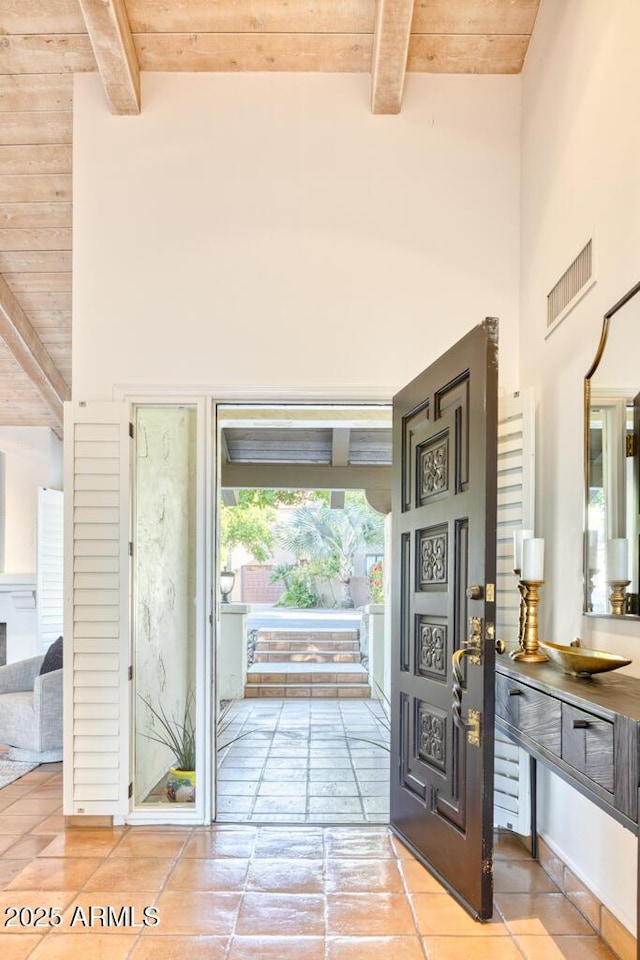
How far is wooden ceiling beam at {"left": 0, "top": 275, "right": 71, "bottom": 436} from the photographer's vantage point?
16.9ft

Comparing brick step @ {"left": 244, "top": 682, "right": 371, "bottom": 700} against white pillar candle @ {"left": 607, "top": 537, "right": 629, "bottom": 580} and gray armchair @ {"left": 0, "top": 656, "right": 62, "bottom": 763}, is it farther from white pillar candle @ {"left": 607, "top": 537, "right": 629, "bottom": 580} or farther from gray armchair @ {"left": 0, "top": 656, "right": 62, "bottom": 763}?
white pillar candle @ {"left": 607, "top": 537, "right": 629, "bottom": 580}

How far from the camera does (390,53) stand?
11.0 feet

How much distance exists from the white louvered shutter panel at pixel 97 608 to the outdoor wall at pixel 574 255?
6.39ft

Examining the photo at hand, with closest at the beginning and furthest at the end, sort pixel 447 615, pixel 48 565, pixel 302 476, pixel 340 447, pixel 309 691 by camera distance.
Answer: pixel 447 615 → pixel 48 565 → pixel 340 447 → pixel 309 691 → pixel 302 476

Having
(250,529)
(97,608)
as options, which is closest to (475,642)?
(97,608)

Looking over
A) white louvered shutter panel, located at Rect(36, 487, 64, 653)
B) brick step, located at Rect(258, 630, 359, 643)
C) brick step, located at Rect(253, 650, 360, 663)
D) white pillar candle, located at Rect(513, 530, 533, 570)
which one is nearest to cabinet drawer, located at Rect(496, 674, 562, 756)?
white pillar candle, located at Rect(513, 530, 533, 570)

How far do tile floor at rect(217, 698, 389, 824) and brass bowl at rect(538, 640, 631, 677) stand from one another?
5.90 ft

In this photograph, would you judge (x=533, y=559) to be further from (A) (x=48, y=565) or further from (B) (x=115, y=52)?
(A) (x=48, y=565)

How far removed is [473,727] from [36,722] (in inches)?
128

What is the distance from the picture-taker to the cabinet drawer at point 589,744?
1.85 meters

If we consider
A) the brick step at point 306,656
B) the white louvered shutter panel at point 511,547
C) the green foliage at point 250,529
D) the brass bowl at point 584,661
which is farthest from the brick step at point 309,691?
the green foliage at point 250,529

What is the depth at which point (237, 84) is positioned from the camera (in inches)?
145

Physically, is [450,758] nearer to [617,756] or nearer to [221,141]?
[617,756]

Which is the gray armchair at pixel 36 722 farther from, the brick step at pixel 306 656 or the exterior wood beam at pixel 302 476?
the brick step at pixel 306 656
